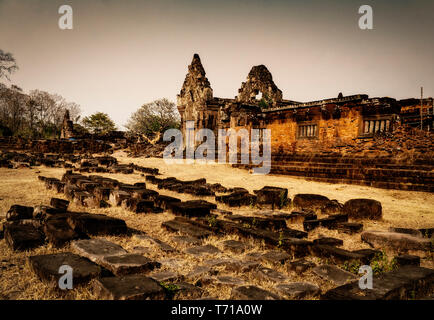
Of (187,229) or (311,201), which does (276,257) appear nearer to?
(187,229)

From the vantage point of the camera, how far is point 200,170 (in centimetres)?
1437

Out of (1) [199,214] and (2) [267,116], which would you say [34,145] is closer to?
(2) [267,116]

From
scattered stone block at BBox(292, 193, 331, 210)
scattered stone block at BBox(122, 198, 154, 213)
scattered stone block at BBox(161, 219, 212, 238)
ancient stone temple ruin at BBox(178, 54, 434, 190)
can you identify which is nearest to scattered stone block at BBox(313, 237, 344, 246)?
scattered stone block at BBox(161, 219, 212, 238)

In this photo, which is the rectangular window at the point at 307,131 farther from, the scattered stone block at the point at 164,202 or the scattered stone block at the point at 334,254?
the scattered stone block at the point at 334,254

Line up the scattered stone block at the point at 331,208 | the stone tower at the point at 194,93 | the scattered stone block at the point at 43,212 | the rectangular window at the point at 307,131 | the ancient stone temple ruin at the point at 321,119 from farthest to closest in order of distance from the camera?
1. the stone tower at the point at 194,93
2. the rectangular window at the point at 307,131
3. the ancient stone temple ruin at the point at 321,119
4. the scattered stone block at the point at 331,208
5. the scattered stone block at the point at 43,212

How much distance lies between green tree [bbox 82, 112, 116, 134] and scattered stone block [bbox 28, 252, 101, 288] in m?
46.6

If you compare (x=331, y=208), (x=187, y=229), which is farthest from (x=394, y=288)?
(x=331, y=208)

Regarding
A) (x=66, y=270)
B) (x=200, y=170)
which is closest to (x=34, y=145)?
(x=200, y=170)

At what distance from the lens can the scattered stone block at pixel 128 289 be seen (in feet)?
6.30

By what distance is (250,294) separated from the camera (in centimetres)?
211

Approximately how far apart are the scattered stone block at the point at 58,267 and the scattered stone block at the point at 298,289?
1580 mm

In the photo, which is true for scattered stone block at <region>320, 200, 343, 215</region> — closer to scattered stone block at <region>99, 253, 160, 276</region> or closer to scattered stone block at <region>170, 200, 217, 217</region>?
scattered stone block at <region>170, 200, 217, 217</region>

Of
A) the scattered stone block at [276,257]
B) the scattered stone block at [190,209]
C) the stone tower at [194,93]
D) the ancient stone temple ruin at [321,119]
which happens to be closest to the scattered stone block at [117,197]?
the scattered stone block at [190,209]
